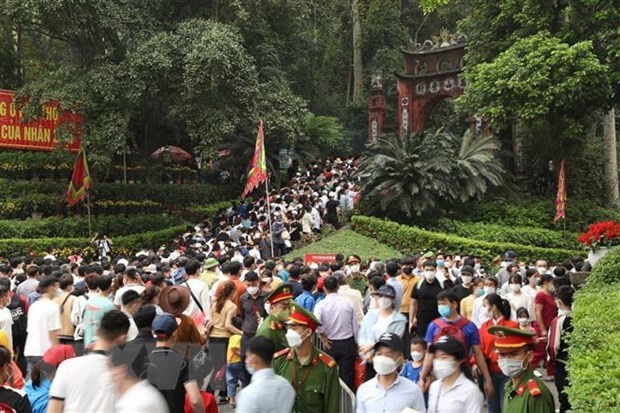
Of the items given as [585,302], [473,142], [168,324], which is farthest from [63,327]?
[473,142]

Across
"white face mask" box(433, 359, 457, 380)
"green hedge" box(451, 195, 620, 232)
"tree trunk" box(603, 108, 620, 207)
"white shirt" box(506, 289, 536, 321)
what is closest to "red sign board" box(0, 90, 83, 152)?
"green hedge" box(451, 195, 620, 232)

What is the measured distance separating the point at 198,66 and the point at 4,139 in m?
7.19

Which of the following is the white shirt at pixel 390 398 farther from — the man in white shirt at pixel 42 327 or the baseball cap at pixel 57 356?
the man in white shirt at pixel 42 327

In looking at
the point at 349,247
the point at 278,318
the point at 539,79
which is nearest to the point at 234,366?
the point at 278,318

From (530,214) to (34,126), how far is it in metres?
16.7

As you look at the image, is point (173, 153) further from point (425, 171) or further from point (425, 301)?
point (425, 301)

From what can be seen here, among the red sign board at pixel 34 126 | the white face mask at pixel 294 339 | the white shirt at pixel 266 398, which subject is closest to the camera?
the white shirt at pixel 266 398

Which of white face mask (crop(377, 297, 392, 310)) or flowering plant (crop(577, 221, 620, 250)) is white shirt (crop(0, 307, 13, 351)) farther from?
flowering plant (crop(577, 221, 620, 250))

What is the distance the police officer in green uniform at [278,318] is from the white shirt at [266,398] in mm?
1632

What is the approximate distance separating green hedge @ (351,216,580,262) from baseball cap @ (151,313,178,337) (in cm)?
1811

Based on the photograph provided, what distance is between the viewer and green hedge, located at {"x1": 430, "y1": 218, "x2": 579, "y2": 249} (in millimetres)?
24812

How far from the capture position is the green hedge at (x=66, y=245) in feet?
74.9

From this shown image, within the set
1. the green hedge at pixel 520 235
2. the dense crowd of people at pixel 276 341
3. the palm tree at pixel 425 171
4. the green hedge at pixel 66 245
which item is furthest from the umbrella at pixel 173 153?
the dense crowd of people at pixel 276 341

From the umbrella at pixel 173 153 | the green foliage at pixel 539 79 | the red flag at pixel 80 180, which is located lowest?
the red flag at pixel 80 180
